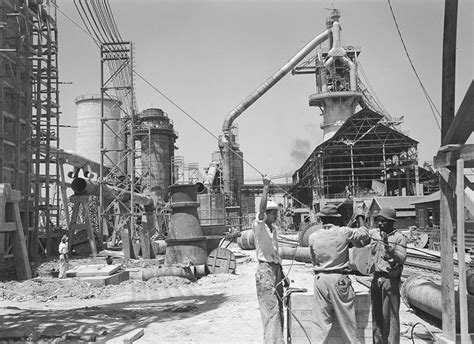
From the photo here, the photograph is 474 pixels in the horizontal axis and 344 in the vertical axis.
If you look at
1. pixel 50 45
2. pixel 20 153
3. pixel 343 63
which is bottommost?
pixel 20 153

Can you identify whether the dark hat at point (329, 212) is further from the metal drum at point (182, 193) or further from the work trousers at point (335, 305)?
the metal drum at point (182, 193)

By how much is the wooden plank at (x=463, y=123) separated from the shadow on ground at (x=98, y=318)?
543 cm

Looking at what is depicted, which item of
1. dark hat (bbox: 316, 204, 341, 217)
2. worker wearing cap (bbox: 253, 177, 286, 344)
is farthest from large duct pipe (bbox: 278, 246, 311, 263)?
dark hat (bbox: 316, 204, 341, 217)

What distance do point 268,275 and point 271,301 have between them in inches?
12.0

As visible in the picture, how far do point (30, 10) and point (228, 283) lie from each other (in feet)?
48.9

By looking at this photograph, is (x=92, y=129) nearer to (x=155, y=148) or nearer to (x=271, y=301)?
(x=155, y=148)

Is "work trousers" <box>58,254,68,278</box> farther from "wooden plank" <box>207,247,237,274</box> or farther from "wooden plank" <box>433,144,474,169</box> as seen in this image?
"wooden plank" <box>433,144,474,169</box>

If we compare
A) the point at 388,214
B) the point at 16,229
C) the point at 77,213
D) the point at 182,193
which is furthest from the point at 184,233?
the point at 388,214

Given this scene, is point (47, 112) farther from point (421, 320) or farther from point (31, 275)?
point (421, 320)

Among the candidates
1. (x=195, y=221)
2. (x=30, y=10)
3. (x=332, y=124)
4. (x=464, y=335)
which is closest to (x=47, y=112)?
(x=30, y=10)

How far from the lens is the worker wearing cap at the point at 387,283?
522 centimetres

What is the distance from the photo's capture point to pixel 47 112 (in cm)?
2088

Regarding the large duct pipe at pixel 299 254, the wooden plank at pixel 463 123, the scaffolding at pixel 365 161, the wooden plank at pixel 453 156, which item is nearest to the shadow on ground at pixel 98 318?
the wooden plank at pixel 453 156

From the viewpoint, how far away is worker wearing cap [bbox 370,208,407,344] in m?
5.22
